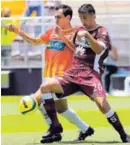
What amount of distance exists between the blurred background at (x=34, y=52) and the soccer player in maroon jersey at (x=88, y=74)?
9937mm

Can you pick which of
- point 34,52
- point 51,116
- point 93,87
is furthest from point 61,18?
point 34,52

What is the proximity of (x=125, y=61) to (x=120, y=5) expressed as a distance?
2.17 m

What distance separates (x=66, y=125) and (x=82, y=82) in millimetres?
2877

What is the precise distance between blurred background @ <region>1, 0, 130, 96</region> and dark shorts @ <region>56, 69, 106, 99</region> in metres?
9.95

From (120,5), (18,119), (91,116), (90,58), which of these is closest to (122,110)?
(91,116)

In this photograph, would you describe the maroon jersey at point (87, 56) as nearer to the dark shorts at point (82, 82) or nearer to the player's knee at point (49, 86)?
the dark shorts at point (82, 82)

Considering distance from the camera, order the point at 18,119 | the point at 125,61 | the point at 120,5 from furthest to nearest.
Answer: the point at 125,61 → the point at 120,5 → the point at 18,119

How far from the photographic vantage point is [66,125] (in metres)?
11.0

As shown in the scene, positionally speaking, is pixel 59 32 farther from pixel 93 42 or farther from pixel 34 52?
pixel 34 52

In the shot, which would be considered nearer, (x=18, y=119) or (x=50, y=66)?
(x=50, y=66)

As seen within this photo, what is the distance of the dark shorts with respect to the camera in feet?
26.7

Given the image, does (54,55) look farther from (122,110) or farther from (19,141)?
(122,110)

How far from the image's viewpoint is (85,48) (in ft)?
26.9

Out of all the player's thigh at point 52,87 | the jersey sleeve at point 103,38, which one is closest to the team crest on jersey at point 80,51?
the jersey sleeve at point 103,38
